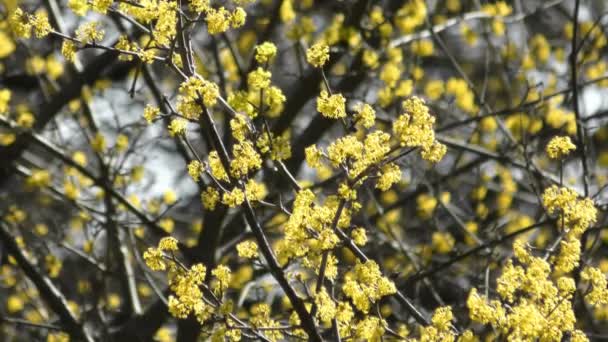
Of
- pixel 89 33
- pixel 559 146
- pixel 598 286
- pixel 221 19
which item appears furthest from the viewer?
pixel 559 146

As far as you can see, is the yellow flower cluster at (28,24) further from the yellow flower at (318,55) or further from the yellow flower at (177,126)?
the yellow flower at (318,55)

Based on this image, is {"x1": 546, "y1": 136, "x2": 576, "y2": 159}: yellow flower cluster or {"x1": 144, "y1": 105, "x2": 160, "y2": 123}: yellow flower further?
{"x1": 546, "y1": 136, "x2": 576, "y2": 159}: yellow flower cluster

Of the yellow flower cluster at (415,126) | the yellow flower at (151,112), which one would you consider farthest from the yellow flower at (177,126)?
the yellow flower cluster at (415,126)

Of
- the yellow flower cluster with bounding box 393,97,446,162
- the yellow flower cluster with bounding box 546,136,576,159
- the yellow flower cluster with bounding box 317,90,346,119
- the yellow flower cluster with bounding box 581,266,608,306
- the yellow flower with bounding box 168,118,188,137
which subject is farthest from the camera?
the yellow flower cluster with bounding box 546,136,576,159

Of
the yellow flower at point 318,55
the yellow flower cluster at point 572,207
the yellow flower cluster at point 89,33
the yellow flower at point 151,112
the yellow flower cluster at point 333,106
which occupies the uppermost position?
the yellow flower cluster at point 89,33

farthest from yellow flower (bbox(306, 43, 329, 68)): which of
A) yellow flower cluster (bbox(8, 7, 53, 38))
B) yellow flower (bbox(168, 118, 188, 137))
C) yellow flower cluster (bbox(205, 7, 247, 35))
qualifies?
yellow flower cluster (bbox(8, 7, 53, 38))

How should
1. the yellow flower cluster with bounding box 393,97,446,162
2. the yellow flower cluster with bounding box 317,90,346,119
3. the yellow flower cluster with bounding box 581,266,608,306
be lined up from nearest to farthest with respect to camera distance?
the yellow flower cluster with bounding box 393,97,446,162
the yellow flower cluster with bounding box 317,90,346,119
the yellow flower cluster with bounding box 581,266,608,306

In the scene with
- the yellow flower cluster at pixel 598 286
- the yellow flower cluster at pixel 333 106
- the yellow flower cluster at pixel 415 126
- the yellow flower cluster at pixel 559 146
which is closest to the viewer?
the yellow flower cluster at pixel 415 126

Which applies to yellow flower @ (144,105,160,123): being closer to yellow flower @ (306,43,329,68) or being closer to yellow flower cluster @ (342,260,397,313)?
yellow flower @ (306,43,329,68)

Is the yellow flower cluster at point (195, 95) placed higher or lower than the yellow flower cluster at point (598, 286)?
higher

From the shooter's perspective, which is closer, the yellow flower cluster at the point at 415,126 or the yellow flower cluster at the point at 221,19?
the yellow flower cluster at the point at 415,126

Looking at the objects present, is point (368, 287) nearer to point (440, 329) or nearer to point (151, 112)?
point (440, 329)

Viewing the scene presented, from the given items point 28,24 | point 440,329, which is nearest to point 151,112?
point 28,24

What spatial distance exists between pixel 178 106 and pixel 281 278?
0.79 m
